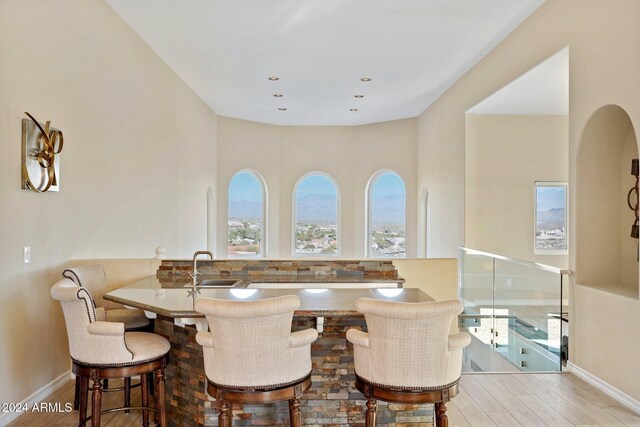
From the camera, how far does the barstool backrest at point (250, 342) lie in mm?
2113

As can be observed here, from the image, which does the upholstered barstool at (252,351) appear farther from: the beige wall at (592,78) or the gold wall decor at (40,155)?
the beige wall at (592,78)

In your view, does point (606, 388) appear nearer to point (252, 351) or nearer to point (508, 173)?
point (252, 351)

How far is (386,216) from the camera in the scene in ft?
32.2

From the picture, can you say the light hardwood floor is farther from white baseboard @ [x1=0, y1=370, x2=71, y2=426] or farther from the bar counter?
the bar counter

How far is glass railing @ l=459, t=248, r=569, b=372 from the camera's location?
4254mm

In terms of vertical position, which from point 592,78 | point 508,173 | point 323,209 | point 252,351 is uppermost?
point 592,78

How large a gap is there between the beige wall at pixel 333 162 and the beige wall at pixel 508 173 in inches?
111

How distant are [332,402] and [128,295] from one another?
143cm

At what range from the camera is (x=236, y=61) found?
230 inches

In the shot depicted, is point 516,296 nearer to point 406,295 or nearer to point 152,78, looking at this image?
point 406,295

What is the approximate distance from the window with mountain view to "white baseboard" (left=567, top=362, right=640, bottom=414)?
3.34 m

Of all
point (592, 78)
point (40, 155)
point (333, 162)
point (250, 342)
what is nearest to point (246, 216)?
point (333, 162)

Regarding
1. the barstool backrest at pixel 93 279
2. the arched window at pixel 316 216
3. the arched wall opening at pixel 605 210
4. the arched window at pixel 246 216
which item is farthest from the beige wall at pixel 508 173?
the barstool backrest at pixel 93 279

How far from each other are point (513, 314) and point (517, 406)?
7.57 ft
